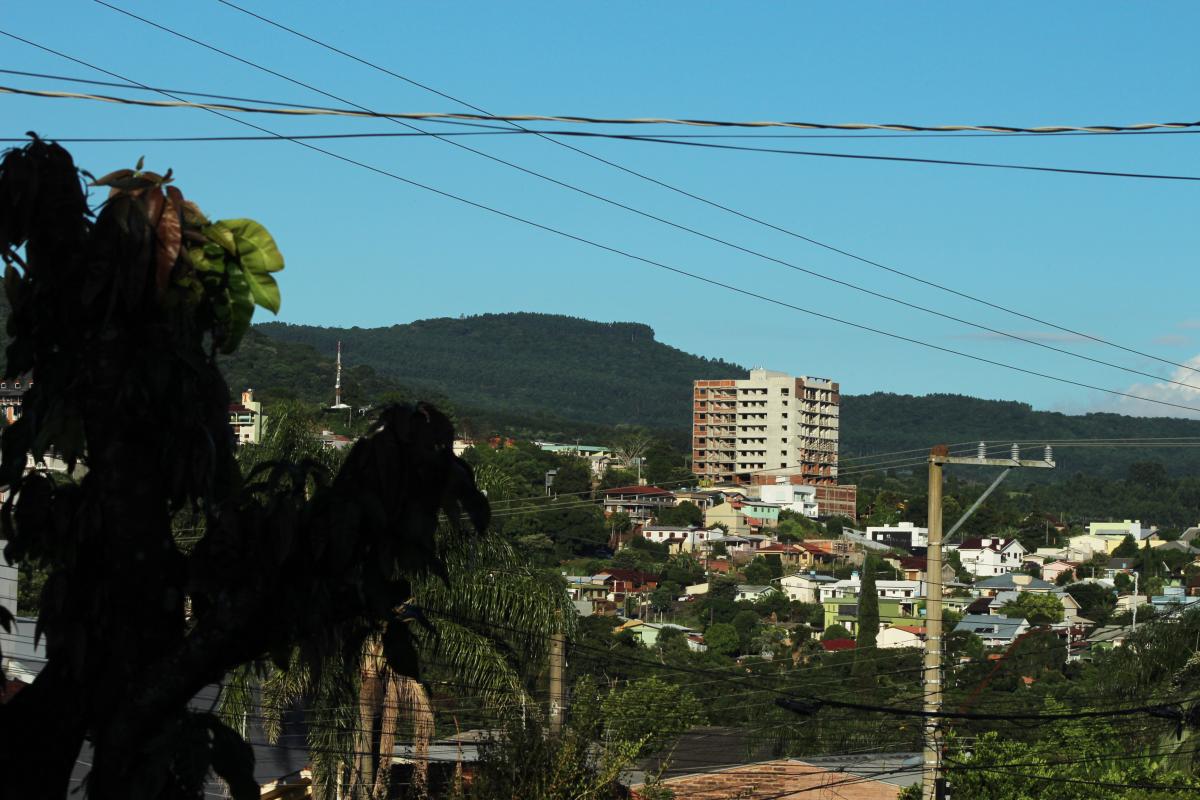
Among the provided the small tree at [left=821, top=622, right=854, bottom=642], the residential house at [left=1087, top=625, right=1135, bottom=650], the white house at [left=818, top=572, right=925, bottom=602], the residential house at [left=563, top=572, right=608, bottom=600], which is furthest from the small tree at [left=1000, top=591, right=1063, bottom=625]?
the residential house at [left=563, top=572, right=608, bottom=600]

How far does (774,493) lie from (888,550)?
139ft

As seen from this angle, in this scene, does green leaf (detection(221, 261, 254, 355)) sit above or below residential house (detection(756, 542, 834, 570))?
below

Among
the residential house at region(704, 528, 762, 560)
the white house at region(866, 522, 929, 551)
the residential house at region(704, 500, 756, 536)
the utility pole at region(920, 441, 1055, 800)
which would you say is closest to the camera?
the utility pole at region(920, 441, 1055, 800)

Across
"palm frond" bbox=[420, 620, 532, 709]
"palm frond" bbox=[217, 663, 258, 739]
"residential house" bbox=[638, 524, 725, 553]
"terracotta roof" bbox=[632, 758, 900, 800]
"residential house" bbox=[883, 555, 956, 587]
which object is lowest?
"terracotta roof" bbox=[632, 758, 900, 800]

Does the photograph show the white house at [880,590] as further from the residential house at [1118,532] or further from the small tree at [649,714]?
the small tree at [649,714]

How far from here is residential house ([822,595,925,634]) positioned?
9662 centimetres

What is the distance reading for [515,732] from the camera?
15.9 m

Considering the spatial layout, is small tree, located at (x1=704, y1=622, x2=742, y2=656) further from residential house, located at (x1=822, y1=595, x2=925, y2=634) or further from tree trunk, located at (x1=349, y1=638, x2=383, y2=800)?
tree trunk, located at (x1=349, y1=638, x2=383, y2=800)

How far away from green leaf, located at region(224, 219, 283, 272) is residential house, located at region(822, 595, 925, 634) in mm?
90867

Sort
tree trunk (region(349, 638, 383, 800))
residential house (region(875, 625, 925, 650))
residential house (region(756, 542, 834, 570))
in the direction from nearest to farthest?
tree trunk (region(349, 638, 383, 800)) → residential house (region(875, 625, 925, 650)) → residential house (region(756, 542, 834, 570))

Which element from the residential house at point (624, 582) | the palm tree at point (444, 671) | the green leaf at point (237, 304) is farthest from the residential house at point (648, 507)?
the green leaf at point (237, 304)

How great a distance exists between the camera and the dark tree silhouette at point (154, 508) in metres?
4.70

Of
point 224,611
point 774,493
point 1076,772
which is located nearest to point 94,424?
point 224,611

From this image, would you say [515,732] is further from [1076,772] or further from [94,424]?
[1076,772]
